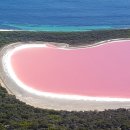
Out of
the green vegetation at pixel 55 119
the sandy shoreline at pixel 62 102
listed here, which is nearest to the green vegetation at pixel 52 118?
the green vegetation at pixel 55 119

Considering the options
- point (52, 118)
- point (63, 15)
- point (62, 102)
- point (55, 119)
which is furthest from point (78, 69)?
point (63, 15)

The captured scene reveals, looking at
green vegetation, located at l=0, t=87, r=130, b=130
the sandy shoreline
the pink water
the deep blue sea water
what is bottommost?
green vegetation, located at l=0, t=87, r=130, b=130

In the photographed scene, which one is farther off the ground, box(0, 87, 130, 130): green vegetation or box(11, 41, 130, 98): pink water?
box(11, 41, 130, 98): pink water

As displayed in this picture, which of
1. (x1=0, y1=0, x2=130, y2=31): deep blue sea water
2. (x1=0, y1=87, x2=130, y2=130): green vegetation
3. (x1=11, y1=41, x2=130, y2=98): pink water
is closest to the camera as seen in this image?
(x1=0, y1=87, x2=130, y2=130): green vegetation

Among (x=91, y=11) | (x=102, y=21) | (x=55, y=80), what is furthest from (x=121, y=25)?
(x=55, y=80)

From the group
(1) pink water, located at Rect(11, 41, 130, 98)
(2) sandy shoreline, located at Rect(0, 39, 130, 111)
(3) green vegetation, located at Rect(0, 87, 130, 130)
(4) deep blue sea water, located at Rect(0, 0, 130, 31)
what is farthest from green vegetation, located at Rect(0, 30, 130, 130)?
(4) deep blue sea water, located at Rect(0, 0, 130, 31)

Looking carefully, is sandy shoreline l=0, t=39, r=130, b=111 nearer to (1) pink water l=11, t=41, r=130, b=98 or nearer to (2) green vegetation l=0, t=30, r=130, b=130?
(2) green vegetation l=0, t=30, r=130, b=130
